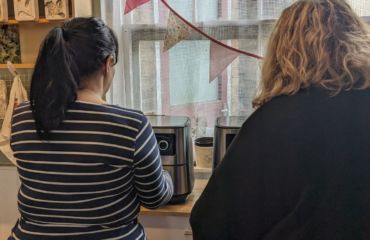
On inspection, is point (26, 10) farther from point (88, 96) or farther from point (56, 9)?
point (88, 96)

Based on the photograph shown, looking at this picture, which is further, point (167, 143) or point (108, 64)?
point (167, 143)

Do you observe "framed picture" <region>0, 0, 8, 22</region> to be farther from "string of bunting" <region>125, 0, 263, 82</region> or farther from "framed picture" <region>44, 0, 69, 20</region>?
"string of bunting" <region>125, 0, 263, 82</region>

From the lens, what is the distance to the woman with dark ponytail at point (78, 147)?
1.06 metres

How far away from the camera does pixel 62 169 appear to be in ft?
3.52

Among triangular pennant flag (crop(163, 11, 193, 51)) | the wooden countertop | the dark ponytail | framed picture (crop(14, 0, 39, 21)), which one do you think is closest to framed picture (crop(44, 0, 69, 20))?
framed picture (crop(14, 0, 39, 21))

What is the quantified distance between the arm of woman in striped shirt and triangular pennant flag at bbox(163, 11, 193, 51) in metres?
0.88

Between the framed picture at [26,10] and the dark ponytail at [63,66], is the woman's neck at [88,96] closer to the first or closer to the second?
the dark ponytail at [63,66]

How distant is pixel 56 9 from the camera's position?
1874 millimetres

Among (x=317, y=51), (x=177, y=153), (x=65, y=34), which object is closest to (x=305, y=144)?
(x=317, y=51)

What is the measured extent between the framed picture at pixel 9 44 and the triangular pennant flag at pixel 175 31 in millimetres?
711

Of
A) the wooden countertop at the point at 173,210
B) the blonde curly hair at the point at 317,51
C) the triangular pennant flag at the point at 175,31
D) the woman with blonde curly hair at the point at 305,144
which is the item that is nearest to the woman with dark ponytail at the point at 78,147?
the woman with blonde curly hair at the point at 305,144

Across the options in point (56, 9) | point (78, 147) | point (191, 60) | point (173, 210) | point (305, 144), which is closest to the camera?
point (305, 144)

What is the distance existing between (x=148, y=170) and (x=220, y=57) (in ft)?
3.05

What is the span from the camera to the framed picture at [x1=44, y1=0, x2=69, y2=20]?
1.87m
